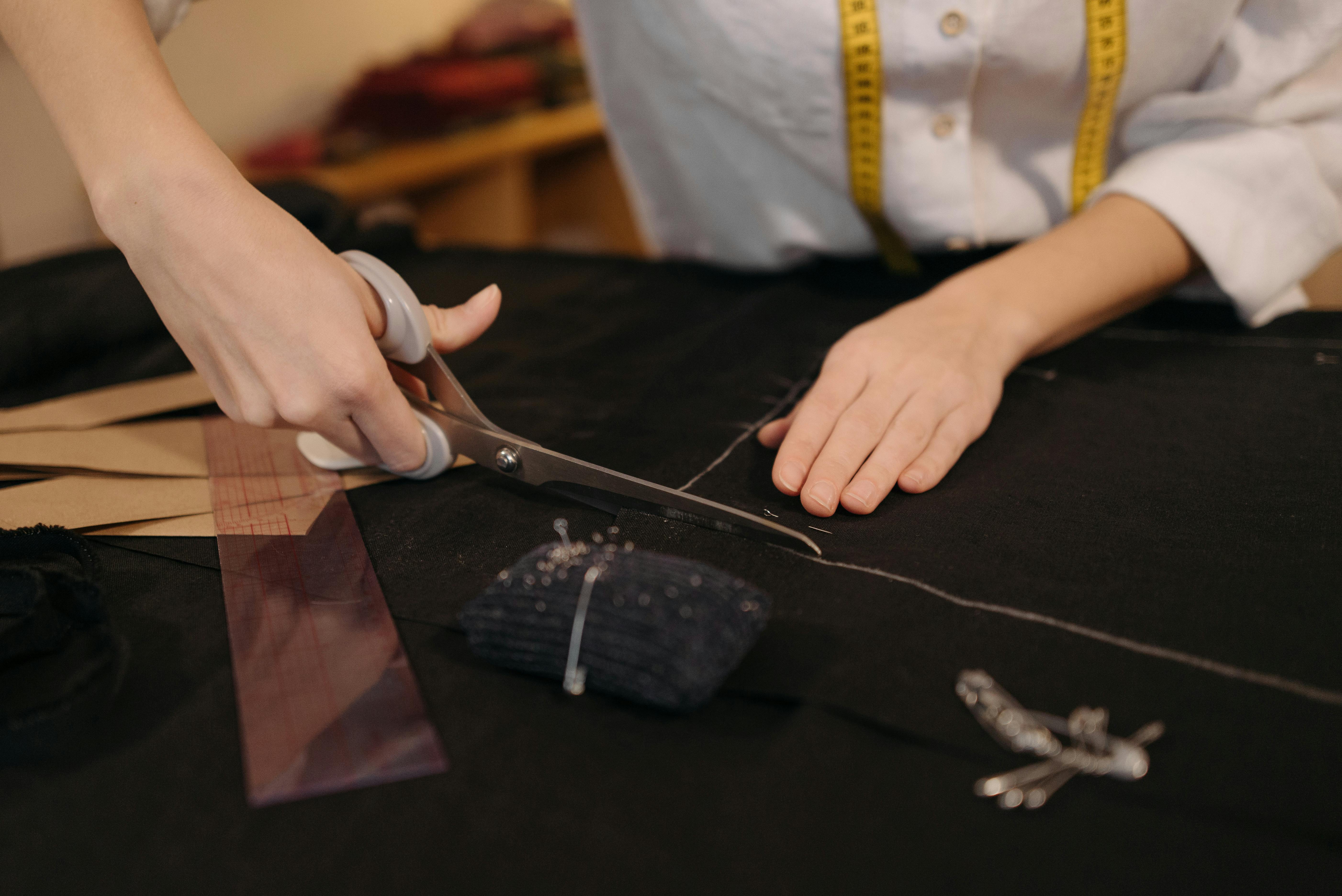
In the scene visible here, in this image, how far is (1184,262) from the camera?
89 centimetres

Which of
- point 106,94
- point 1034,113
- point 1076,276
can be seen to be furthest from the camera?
point 1034,113

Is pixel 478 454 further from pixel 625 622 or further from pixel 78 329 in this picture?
pixel 78 329

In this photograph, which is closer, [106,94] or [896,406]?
[106,94]

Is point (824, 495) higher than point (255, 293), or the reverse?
point (255, 293)

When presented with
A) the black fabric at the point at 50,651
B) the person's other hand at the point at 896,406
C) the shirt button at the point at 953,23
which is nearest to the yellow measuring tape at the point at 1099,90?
the shirt button at the point at 953,23

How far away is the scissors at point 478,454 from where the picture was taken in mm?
576

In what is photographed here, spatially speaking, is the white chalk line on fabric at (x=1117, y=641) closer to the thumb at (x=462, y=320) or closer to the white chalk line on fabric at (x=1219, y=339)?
the thumb at (x=462, y=320)

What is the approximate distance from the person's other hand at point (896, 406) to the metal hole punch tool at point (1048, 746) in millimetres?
205

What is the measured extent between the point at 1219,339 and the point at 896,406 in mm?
397

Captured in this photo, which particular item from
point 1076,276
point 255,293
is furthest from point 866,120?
point 255,293

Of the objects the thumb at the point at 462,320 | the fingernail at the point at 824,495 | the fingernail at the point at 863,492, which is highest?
the thumb at the point at 462,320

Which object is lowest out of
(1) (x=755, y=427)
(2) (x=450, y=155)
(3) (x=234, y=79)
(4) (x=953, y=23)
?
(2) (x=450, y=155)

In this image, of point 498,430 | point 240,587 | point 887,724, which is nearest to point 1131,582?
point 887,724

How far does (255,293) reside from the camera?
58 cm
